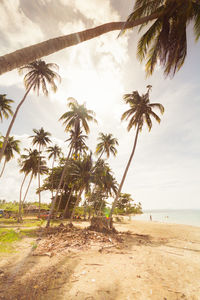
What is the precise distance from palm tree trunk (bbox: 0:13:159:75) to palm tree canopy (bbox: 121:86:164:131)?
12577 millimetres

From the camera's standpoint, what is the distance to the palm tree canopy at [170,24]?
5117mm

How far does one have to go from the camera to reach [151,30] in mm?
5973

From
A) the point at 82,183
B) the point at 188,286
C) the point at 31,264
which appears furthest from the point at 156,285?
the point at 82,183

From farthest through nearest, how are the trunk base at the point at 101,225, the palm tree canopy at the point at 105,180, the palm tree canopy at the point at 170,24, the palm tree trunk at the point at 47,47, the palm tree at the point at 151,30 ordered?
the palm tree canopy at the point at 105,180 < the trunk base at the point at 101,225 < the palm tree canopy at the point at 170,24 < the palm tree at the point at 151,30 < the palm tree trunk at the point at 47,47

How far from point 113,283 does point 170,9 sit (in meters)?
9.73

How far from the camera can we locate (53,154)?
30.1 meters

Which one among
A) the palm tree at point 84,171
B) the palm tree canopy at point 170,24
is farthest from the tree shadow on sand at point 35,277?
the palm tree at point 84,171

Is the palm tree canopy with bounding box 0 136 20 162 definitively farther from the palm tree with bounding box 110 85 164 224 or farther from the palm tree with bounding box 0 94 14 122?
the palm tree with bounding box 110 85 164 224

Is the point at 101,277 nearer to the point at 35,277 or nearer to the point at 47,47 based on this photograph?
the point at 35,277

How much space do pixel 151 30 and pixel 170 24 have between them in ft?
3.57

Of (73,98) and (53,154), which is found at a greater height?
(73,98)

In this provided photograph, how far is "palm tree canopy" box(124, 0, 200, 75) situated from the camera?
5117mm

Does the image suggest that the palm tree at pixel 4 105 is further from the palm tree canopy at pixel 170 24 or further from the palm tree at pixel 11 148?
the palm tree canopy at pixel 170 24

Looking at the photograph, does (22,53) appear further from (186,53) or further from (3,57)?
(186,53)
